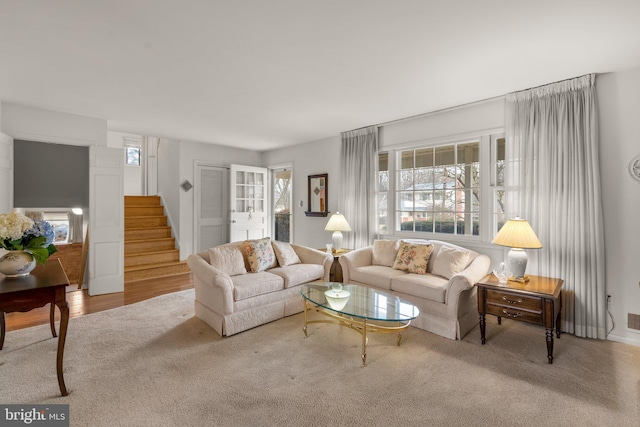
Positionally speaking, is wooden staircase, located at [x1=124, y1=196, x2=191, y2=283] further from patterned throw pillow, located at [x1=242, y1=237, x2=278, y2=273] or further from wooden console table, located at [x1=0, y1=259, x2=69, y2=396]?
wooden console table, located at [x1=0, y1=259, x2=69, y2=396]

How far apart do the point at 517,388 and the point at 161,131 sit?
5.77m

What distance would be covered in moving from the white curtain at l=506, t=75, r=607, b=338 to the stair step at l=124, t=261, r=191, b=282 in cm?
556

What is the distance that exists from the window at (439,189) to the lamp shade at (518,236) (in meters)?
0.87

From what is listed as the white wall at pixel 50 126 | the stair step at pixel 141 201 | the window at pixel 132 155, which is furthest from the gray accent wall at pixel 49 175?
the window at pixel 132 155

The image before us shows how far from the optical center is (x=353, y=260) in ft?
13.2

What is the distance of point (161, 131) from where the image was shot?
5246 millimetres

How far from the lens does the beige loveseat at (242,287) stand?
10.0 feet

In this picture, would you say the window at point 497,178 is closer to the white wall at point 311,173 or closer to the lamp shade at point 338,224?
the lamp shade at point 338,224

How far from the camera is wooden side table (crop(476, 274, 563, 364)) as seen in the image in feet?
8.55

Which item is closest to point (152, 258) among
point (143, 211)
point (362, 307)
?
point (143, 211)

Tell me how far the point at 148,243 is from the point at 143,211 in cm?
96

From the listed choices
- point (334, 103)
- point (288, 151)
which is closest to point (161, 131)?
point (288, 151)

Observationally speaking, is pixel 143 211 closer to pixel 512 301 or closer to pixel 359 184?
pixel 359 184

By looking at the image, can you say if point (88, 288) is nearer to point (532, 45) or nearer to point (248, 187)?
point (248, 187)
